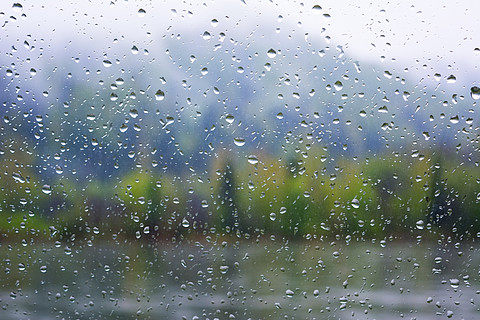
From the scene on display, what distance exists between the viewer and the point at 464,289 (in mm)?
969

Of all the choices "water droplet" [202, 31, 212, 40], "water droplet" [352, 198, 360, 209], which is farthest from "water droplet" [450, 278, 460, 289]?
"water droplet" [202, 31, 212, 40]

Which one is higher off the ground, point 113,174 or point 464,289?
point 113,174

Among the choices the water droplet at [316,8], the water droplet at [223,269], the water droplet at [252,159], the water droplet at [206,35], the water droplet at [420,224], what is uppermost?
the water droplet at [206,35]

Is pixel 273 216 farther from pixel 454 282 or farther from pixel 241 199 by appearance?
pixel 454 282

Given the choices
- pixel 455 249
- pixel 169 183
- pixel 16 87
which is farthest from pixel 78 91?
pixel 455 249

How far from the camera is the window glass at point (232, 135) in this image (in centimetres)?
91

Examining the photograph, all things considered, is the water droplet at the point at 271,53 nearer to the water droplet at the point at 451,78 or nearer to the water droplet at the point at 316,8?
the water droplet at the point at 316,8

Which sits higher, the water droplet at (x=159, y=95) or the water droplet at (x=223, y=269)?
the water droplet at (x=159, y=95)

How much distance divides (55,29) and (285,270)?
26.5 inches

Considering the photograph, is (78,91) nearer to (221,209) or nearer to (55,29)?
(55,29)

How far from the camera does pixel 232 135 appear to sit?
93cm

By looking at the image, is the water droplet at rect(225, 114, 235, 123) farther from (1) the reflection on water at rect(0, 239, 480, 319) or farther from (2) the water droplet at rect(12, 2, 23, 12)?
(2) the water droplet at rect(12, 2, 23, 12)

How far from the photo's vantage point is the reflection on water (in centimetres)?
93

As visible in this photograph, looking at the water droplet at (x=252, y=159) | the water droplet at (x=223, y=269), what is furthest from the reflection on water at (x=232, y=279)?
the water droplet at (x=252, y=159)
